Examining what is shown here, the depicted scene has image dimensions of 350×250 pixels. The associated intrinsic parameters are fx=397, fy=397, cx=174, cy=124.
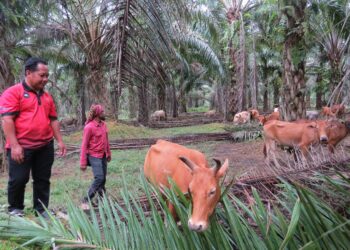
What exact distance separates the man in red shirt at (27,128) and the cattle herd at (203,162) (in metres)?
1.31

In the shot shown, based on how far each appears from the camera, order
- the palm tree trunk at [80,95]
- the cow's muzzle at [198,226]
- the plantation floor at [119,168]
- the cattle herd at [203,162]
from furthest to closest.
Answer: the palm tree trunk at [80,95], the plantation floor at [119,168], the cattle herd at [203,162], the cow's muzzle at [198,226]

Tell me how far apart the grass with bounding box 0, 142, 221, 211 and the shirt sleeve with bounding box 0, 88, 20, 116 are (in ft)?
3.47

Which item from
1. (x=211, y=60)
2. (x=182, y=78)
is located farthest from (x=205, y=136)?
(x=182, y=78)

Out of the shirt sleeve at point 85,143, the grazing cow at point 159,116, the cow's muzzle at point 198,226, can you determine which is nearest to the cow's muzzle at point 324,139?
the shirt sleeve at point 85,143

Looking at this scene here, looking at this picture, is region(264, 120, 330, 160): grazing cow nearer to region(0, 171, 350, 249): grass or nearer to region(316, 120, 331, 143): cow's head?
region(316, 120, 331, 143): cow's head

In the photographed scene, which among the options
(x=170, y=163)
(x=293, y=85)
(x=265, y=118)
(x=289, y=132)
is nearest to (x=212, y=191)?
(x=170, y=163)

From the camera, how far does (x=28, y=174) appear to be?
446cm

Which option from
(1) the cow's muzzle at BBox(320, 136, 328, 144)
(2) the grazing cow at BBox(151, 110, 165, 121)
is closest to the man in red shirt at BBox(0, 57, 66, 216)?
(1) the cow's muzzle at BBox(320, 136, 328, 144)

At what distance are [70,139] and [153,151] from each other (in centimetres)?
1046

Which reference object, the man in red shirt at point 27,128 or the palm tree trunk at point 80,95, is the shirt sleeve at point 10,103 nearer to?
the man in red shirt at point 27,128

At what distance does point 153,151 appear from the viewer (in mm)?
5176

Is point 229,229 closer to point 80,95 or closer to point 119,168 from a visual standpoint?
point 119,168

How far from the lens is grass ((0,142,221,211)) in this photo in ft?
20.0

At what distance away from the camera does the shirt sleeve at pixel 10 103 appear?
4211 mm
